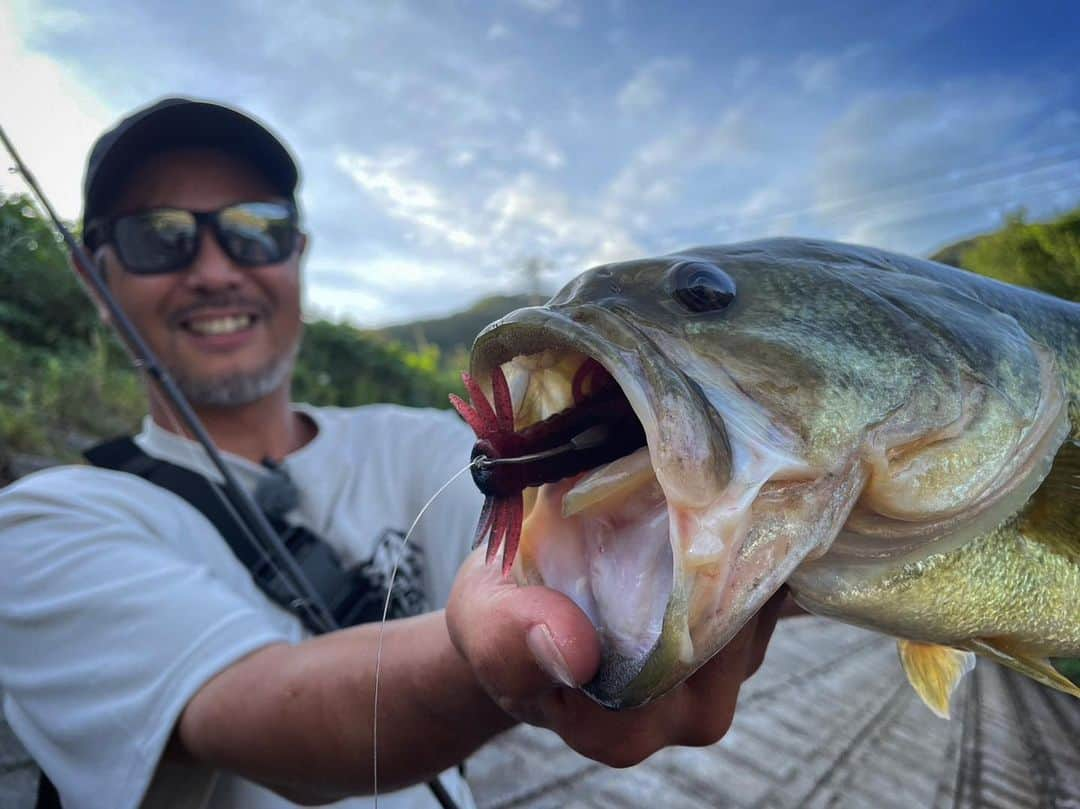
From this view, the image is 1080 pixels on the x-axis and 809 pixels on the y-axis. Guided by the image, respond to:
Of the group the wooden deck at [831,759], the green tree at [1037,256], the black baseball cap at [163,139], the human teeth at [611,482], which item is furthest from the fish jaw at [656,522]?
the green tree at [1037,256]

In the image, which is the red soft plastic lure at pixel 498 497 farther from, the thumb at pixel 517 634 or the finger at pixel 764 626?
the finger at pixel 764 626

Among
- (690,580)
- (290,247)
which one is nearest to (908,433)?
(690,580)

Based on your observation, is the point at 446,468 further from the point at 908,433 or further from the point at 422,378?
the point at 422,378

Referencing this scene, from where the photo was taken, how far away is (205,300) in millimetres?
2520

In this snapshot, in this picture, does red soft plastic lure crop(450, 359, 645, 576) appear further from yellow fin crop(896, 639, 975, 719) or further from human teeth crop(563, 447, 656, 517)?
yellow fin crop(896, 639, 975, 719)

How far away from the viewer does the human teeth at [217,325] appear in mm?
2549

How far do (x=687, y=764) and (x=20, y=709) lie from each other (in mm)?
2800

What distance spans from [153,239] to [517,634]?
7.32ft

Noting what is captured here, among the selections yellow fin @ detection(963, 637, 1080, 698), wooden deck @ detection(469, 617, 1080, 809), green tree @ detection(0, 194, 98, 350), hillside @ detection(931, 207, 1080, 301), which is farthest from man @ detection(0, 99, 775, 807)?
green tree @ detection(0, 194, 98, 350)

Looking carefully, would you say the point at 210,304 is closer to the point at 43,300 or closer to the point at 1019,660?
the point at 1019,660

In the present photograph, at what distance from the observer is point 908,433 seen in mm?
945

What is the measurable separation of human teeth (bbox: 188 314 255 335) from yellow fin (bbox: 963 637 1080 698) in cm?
244

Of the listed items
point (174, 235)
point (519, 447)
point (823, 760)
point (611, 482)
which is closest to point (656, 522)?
point (611, 482)

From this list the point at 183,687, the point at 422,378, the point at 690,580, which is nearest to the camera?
the point at 690,580
